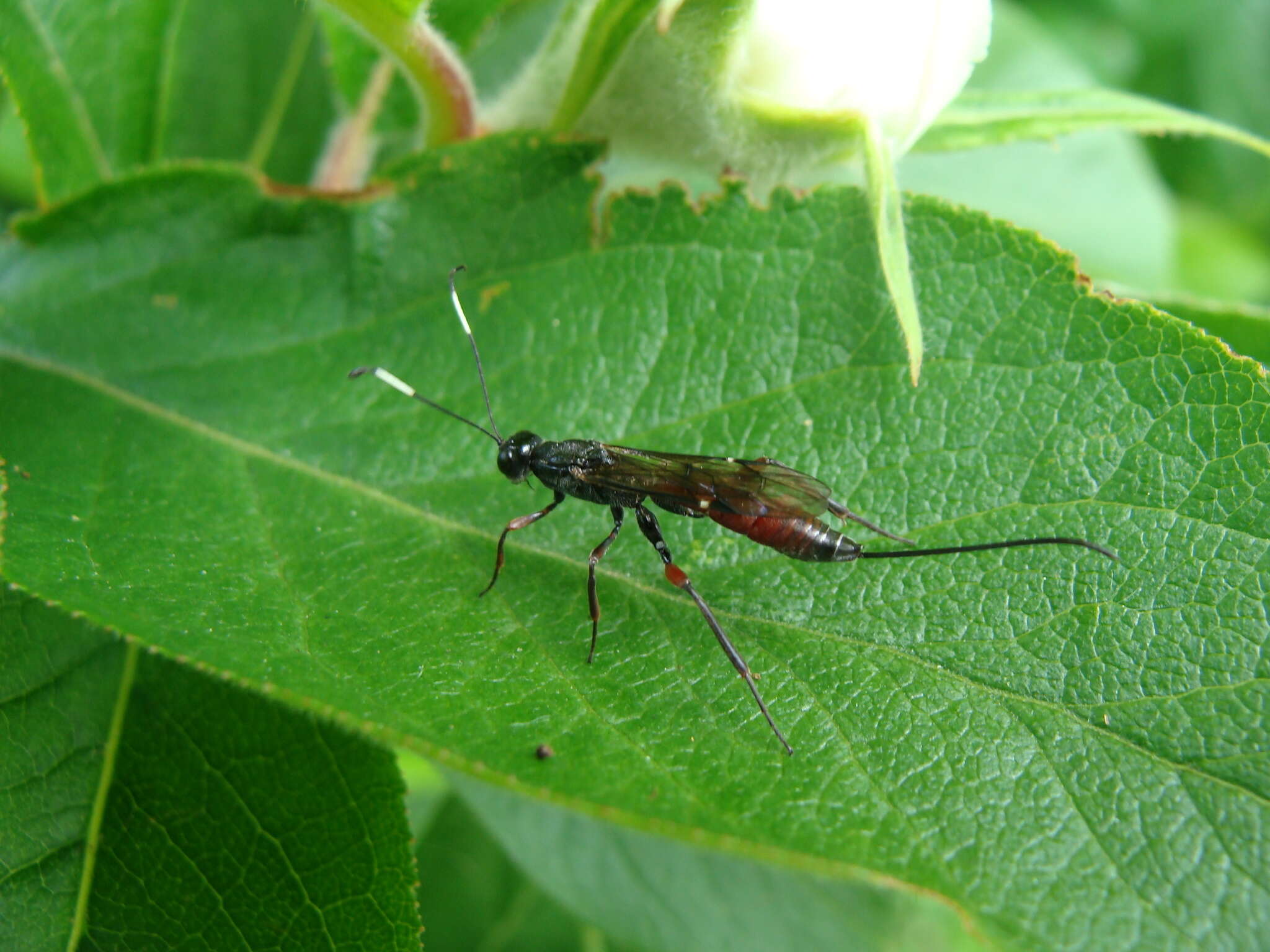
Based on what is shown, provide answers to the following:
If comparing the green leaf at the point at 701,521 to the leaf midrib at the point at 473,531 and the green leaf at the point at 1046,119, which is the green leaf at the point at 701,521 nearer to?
the leaf midrib at the point at 473,531

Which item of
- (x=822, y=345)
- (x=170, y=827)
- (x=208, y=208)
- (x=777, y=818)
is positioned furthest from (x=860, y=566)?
(x=208, y=208)

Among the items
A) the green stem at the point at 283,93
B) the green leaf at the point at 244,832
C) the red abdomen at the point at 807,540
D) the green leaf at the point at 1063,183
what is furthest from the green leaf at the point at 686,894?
the green leaf at the point at 1063,183

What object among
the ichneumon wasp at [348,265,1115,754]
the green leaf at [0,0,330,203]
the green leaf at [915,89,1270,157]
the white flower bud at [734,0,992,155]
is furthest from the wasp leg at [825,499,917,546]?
the green leaf at [0,0,330,203]

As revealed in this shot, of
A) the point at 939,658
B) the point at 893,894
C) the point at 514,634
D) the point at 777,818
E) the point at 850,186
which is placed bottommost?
the point at 893,894

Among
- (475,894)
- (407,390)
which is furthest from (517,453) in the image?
(475,894)

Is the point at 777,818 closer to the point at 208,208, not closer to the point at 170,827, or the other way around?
the point at 170,827

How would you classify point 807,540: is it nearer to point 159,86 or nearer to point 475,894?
point 159,86
